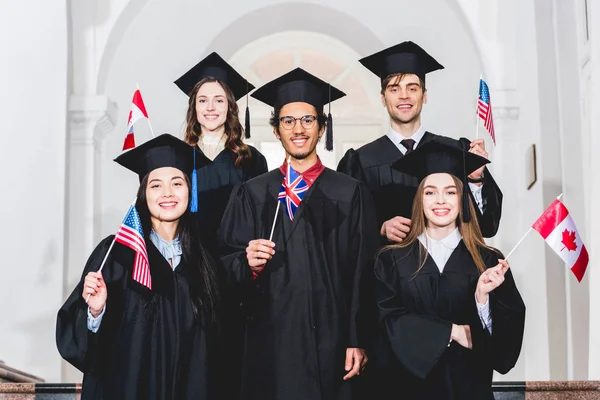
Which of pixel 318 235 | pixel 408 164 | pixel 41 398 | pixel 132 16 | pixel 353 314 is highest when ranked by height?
pixel 132 16

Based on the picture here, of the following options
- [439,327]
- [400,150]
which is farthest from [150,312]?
[400,150]

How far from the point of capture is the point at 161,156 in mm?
5711

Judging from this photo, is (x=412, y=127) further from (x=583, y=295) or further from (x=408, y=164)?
(x=583, y=295)

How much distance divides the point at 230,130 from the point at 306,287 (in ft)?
4.37

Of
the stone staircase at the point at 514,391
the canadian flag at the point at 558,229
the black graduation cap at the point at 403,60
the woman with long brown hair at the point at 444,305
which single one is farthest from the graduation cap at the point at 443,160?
the stone staircase at the point at 514,391

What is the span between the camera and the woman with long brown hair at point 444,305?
5.15m

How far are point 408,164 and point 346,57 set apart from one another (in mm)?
5479

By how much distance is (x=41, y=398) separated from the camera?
609cm

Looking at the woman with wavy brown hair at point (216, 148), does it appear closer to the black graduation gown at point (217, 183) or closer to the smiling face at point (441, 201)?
the black graduation gown at point (217, 183)

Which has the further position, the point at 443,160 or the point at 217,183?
the point at 217,183

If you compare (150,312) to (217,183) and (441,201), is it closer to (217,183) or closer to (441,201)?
(217,183)

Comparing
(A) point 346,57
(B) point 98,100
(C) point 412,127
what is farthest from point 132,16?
(C) point 412,127

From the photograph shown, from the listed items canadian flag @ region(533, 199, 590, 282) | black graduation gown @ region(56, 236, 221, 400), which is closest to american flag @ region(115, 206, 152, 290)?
black graduation gown @ region(56, 236, 221, 400)

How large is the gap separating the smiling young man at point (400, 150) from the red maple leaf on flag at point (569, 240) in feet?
1.51
